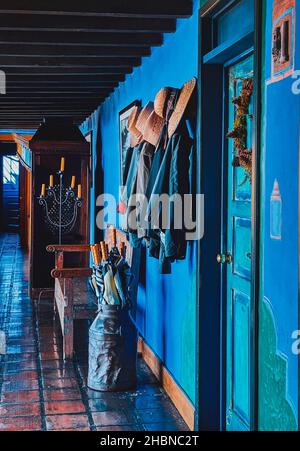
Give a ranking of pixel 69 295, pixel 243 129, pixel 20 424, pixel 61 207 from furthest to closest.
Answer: pixel 61 207
pixel 69 295
pixel 20 424
pixel 243 129

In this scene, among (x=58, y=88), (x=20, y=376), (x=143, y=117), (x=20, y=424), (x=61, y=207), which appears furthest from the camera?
(x=61, y=207)

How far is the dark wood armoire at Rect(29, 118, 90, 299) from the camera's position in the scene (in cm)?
840

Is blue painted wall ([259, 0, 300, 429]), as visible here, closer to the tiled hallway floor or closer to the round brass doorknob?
the round brass doorknob

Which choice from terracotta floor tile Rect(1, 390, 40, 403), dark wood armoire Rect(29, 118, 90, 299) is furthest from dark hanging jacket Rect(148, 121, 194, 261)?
dark wood armoire Rect(29, 118, 90, 299)

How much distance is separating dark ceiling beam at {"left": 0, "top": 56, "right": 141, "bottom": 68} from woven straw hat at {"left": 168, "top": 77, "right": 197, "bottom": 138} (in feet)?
5.38

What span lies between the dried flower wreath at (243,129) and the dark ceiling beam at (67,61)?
2.28m

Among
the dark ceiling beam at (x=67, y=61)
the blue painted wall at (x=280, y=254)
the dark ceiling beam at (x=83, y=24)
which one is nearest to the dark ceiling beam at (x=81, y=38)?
the dark ceiling beam at (x=83, y=24)

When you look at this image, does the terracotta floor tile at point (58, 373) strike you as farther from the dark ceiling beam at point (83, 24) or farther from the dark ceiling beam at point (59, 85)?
the dark ceiling beam at point (59, 85)

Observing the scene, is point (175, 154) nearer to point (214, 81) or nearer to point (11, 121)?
point (214, 81)

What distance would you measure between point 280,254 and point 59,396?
96.9 inches

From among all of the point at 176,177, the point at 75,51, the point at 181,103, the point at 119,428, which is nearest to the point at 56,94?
the point at 75,51

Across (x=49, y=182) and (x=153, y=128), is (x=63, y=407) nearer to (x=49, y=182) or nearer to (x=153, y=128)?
(x=153, y=128)

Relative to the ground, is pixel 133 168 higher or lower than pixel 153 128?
lower

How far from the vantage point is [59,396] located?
4.34 m
